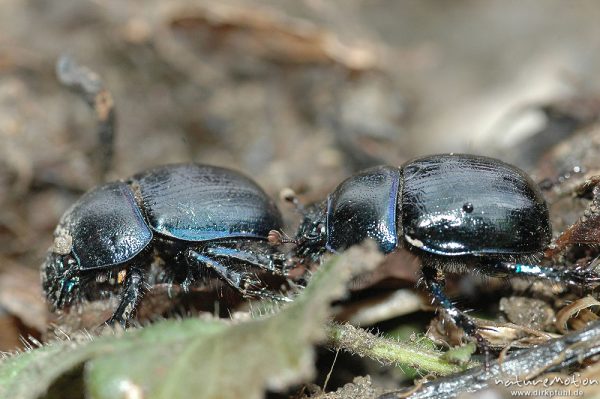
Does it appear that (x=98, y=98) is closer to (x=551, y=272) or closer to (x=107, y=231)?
(x=107, y=231)

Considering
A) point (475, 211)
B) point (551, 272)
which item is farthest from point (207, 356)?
point (551, 272)

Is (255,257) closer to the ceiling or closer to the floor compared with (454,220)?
closer to the floor

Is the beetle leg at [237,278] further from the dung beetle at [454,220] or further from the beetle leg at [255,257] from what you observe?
the dung beetle at [454,220]

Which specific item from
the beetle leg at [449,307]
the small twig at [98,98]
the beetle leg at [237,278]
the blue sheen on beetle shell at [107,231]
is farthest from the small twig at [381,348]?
the small twig at [98,98]

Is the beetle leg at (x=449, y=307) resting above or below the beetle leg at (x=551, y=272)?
below

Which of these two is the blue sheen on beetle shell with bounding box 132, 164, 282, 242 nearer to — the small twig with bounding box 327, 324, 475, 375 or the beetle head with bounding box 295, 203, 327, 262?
the beetle head with bounding box 295, 203, 327, 262

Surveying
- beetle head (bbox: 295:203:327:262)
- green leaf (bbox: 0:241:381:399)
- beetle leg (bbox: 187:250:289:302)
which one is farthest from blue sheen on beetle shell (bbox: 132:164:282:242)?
green leaf (bbox: 0:241:381:399)

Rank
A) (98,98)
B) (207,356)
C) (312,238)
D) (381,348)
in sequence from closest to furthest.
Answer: (207,356) < (381,348) < (312,238) < (98,98)
